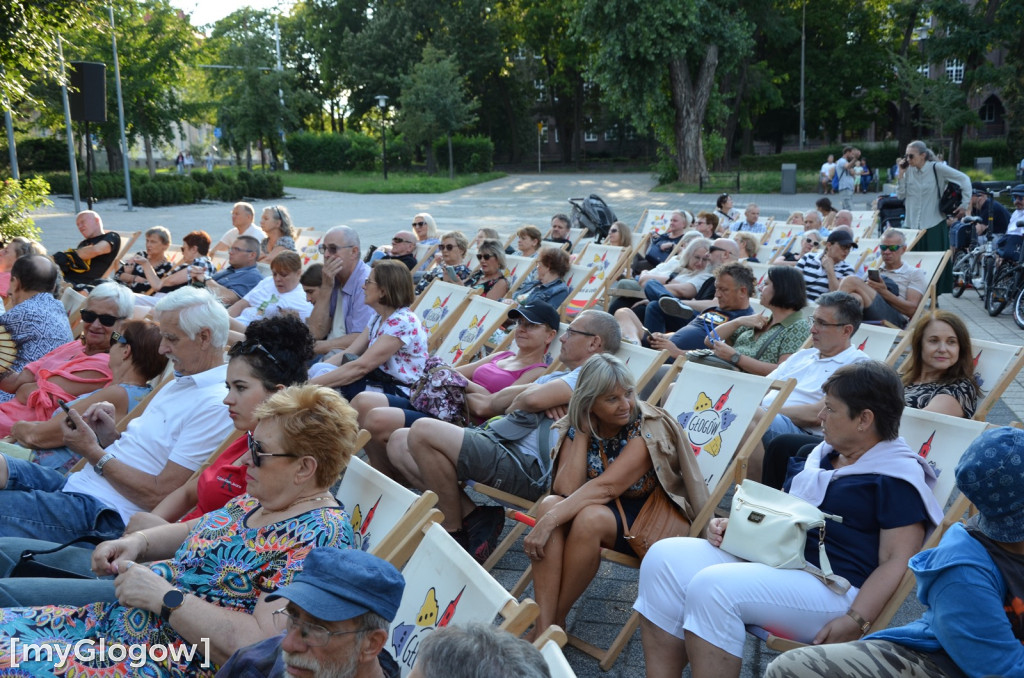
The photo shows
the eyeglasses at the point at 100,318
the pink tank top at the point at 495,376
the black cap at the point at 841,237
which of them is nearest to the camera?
the eyeglasses at the point at 100,318

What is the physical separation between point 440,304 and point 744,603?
436cm

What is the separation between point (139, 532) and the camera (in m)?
2.83

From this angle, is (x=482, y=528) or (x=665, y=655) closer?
(x=665, y=655)

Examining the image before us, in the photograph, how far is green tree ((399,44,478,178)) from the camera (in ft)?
131

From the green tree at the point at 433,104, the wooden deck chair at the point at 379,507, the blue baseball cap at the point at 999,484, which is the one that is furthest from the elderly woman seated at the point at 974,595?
the green tree at the point at 433,104

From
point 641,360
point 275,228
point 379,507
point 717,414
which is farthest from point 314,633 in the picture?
point 275,228

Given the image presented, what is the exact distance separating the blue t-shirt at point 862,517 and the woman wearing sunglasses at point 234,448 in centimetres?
199

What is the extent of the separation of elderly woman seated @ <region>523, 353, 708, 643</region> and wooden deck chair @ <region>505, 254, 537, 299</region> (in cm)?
433

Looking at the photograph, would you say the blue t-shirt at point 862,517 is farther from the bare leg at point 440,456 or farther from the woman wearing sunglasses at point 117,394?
the woman wearing sunglasses at point 117,394

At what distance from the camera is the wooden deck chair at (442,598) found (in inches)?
85.0

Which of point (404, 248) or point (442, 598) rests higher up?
point (404, 248)

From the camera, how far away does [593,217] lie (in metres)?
11.4

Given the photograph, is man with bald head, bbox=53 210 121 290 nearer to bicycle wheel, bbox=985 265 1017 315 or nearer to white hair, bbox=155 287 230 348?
white hair, bbox=155 287 230 348

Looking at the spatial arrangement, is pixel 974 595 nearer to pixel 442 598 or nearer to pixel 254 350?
pixel 442 598
